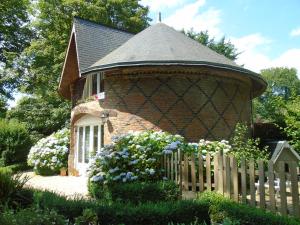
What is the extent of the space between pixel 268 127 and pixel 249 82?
5.46 meters

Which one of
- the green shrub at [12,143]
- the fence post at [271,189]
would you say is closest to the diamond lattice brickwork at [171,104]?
the fence post at [271,189]

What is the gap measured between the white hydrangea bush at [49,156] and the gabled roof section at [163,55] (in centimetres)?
541

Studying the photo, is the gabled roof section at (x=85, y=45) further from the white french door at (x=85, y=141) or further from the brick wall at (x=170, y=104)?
the white french door at (x=85, y=141)

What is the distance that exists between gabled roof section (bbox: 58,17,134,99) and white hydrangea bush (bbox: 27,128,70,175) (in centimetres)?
334

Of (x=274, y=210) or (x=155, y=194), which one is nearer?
(x=274, y=210)

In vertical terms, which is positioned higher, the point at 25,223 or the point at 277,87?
the point at 277,87

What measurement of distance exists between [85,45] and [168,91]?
227 inches

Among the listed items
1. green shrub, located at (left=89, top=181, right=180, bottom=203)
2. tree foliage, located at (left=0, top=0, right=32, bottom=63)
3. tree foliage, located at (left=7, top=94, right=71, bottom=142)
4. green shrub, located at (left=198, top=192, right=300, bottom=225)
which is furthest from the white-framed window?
tree foliage, located at (left=0, top=0, right=32, bottom=63)

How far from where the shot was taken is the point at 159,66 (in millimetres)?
13125

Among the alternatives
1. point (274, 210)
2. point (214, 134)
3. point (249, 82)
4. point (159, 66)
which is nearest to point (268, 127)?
point (249, 82)

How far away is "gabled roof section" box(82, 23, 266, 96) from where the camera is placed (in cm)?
1309

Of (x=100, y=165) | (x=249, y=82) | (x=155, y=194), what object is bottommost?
(x=155, y=194)

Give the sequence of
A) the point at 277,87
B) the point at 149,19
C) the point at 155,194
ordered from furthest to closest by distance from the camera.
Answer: the point at 277,87
the point at 149,19
the point at 155,194

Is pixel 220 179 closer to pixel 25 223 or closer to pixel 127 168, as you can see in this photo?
pixel 127 168
